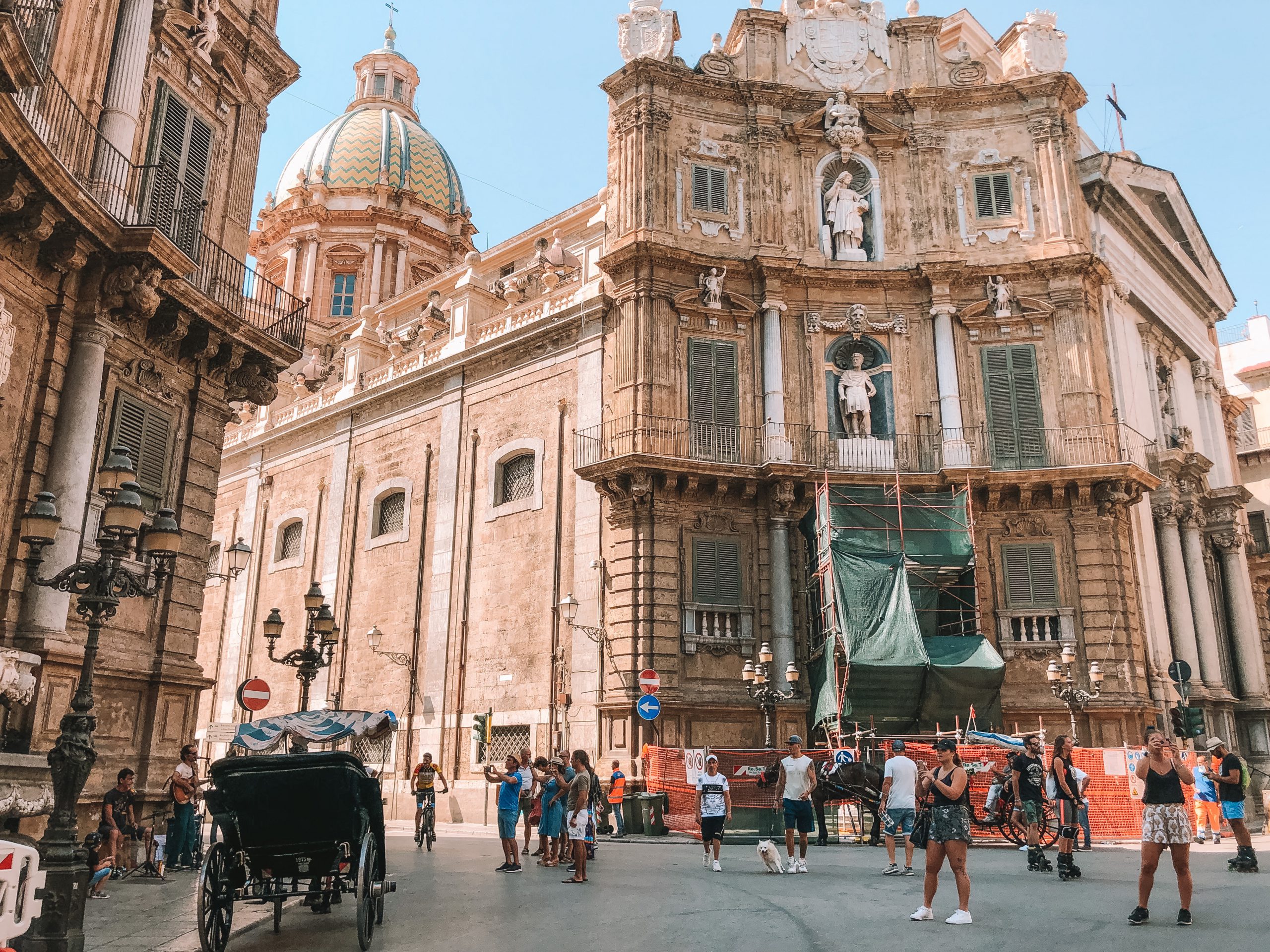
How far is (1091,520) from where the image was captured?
2269 centimetres

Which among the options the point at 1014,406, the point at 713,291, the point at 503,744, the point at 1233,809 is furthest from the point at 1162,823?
the point at 503,744

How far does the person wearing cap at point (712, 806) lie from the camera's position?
1266 cm

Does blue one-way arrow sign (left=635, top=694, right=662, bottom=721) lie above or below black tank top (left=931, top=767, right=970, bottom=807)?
above

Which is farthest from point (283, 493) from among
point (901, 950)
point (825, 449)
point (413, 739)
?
point (901, 950)

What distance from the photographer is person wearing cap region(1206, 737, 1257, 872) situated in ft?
38.7

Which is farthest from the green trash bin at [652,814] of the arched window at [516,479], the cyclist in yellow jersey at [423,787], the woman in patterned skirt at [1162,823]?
the woman in patterned skirt at [1162,823]

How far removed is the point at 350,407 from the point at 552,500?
976 centimetres

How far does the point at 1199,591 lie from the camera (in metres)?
26.9

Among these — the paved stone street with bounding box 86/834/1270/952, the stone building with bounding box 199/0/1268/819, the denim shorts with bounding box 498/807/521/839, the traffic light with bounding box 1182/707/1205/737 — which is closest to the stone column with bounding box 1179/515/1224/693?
the stone building with bounding box 199/0/1268/819

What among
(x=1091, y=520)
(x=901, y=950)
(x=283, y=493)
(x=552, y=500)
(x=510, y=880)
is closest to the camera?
(x=901, y=950)

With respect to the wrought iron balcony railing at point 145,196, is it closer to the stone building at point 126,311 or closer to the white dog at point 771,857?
the stone building at point 126,311

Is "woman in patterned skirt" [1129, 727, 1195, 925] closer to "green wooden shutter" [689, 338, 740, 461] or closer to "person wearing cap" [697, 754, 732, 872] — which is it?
"person wearing cap" [697, 754, 732, 872]

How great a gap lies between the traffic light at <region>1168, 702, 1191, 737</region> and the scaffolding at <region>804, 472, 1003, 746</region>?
3.22 metres

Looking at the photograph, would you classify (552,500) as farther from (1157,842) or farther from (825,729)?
(1157,842)
